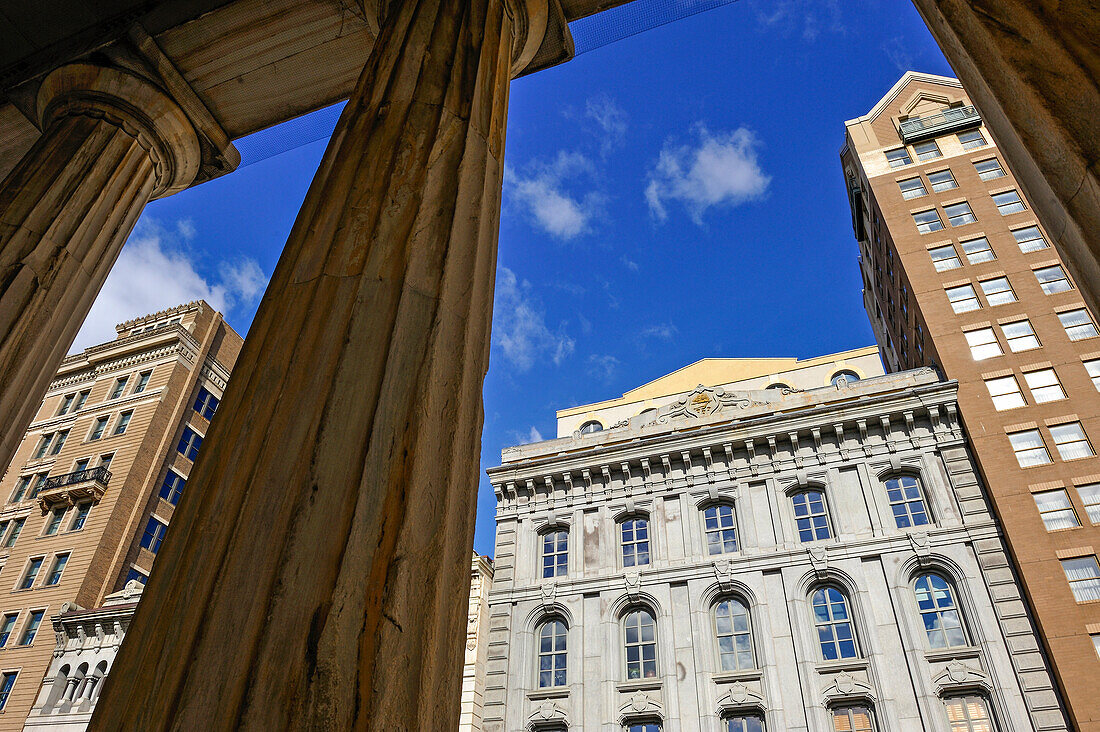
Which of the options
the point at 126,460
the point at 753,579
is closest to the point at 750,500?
the point at 753,579

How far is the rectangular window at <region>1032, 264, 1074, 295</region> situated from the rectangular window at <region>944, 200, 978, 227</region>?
4.70 meters

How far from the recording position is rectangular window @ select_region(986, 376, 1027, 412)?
26391 millimetres

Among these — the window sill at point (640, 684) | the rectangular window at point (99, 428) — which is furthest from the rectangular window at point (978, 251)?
the rectangular window at point (99, 428)

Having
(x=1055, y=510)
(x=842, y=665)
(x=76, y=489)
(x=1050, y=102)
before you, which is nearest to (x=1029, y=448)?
(x=1055, y=510)

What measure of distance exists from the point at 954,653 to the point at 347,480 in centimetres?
2342

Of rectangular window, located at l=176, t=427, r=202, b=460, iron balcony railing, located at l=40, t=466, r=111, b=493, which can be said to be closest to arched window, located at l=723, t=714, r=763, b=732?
iron balcony railing, located at l=40, t=466, r=111, b=493

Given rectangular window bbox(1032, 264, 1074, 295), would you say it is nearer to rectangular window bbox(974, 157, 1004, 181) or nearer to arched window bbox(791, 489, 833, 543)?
rectangular window bbox(974, 157, 1004, 181)

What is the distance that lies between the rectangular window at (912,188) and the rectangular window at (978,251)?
15.1 ft

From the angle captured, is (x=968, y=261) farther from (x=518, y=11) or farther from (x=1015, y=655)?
(x=518, y=11)

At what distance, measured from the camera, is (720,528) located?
2630cm

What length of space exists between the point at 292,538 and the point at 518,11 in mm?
5072

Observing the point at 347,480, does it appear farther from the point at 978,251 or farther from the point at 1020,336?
the point at 978,251

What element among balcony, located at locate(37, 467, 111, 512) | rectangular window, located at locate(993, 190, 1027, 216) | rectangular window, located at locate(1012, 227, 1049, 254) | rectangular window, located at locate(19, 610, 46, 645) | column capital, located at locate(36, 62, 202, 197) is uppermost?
rectangular window, located at locate(993, 190, 1027, 216)

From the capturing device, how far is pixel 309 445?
104 inches
